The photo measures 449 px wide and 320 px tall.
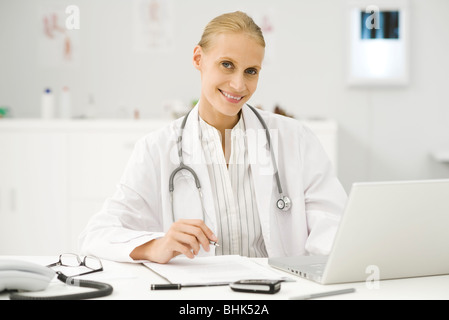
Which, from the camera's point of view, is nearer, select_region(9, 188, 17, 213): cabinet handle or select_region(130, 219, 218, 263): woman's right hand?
select_region(130, 219, 218, 263): woman's right hand

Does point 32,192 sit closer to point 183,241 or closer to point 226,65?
point 226,65

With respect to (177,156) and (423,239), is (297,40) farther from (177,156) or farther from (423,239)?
(423,239)

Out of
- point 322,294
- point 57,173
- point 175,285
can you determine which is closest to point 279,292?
point 322,294

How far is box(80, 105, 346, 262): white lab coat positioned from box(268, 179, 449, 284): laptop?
1.51ft

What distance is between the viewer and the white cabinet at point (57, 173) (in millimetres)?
3277

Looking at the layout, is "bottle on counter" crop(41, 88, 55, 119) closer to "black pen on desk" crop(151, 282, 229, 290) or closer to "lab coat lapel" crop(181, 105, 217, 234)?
"lab coat lapel" crop(181, 105, 217, 234)

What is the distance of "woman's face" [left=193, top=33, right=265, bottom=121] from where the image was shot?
1628mm

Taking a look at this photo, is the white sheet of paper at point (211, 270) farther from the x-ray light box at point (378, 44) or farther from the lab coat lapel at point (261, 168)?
the x-ray light box at point (378, 44)

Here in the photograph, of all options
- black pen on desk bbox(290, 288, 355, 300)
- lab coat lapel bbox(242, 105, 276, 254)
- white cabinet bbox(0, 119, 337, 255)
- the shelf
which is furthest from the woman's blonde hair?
the shelf

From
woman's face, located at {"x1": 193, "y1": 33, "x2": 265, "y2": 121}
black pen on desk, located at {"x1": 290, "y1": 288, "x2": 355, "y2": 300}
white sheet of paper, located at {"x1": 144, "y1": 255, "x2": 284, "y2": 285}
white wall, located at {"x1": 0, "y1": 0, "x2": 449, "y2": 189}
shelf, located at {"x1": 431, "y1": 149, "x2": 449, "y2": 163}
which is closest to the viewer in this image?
black pen on desk, located at {"x1": 290, "y1": 288, "x2": 355, "y2": 300}

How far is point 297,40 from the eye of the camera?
3.65 meters

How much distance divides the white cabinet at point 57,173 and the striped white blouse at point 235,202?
5.14 ft

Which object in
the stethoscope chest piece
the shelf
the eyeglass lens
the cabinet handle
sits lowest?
the cabinet handle
